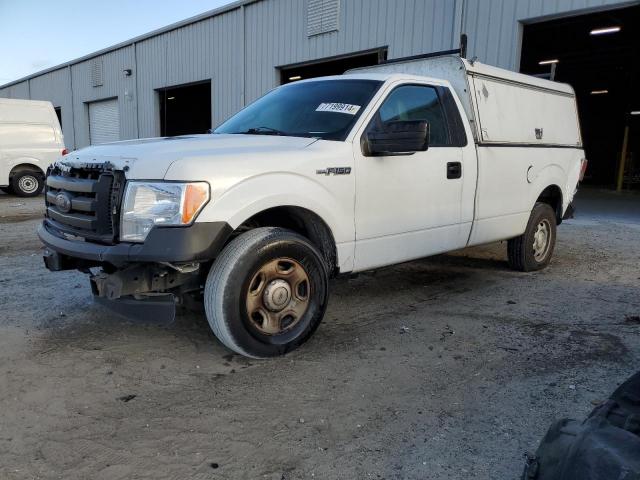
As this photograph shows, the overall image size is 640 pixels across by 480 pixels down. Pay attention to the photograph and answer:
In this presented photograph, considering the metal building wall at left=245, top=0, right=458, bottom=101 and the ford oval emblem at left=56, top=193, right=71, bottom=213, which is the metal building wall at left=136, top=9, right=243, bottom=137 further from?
the ford oval emblem at left=56, top=193, right=71, bottom=213

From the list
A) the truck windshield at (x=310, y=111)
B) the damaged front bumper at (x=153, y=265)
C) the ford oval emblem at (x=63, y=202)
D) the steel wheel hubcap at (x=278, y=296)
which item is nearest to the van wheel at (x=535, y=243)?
the truck windshield at (x=310, y=111)

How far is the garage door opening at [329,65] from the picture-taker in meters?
13.3

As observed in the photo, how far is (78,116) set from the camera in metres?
25.0

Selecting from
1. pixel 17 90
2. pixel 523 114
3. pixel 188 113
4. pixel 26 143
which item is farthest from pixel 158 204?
pixel 17 90

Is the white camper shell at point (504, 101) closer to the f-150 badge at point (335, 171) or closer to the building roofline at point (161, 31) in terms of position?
the f-150 badge at point (335, 171)

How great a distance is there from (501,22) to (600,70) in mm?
17477

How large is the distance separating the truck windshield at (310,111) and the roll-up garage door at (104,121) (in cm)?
1932

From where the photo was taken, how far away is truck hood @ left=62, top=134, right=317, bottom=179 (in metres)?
3.04

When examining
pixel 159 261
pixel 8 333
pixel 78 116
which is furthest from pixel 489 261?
pixel 78 116

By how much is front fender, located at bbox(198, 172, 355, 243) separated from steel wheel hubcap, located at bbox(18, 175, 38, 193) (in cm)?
1243

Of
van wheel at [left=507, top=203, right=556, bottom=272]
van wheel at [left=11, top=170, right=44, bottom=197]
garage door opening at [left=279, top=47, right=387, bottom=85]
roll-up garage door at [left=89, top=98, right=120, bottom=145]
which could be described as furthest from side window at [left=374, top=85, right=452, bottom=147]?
roll-up garage door at [left=89, top=98, right=120, bottom=145]

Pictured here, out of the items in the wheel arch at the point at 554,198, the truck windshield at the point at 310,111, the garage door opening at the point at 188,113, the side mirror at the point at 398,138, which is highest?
the garage door opening at the point at 188,113

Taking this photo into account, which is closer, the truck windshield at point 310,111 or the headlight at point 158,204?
the headlight at point 158,204

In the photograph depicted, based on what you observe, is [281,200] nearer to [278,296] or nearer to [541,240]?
[278,296]
